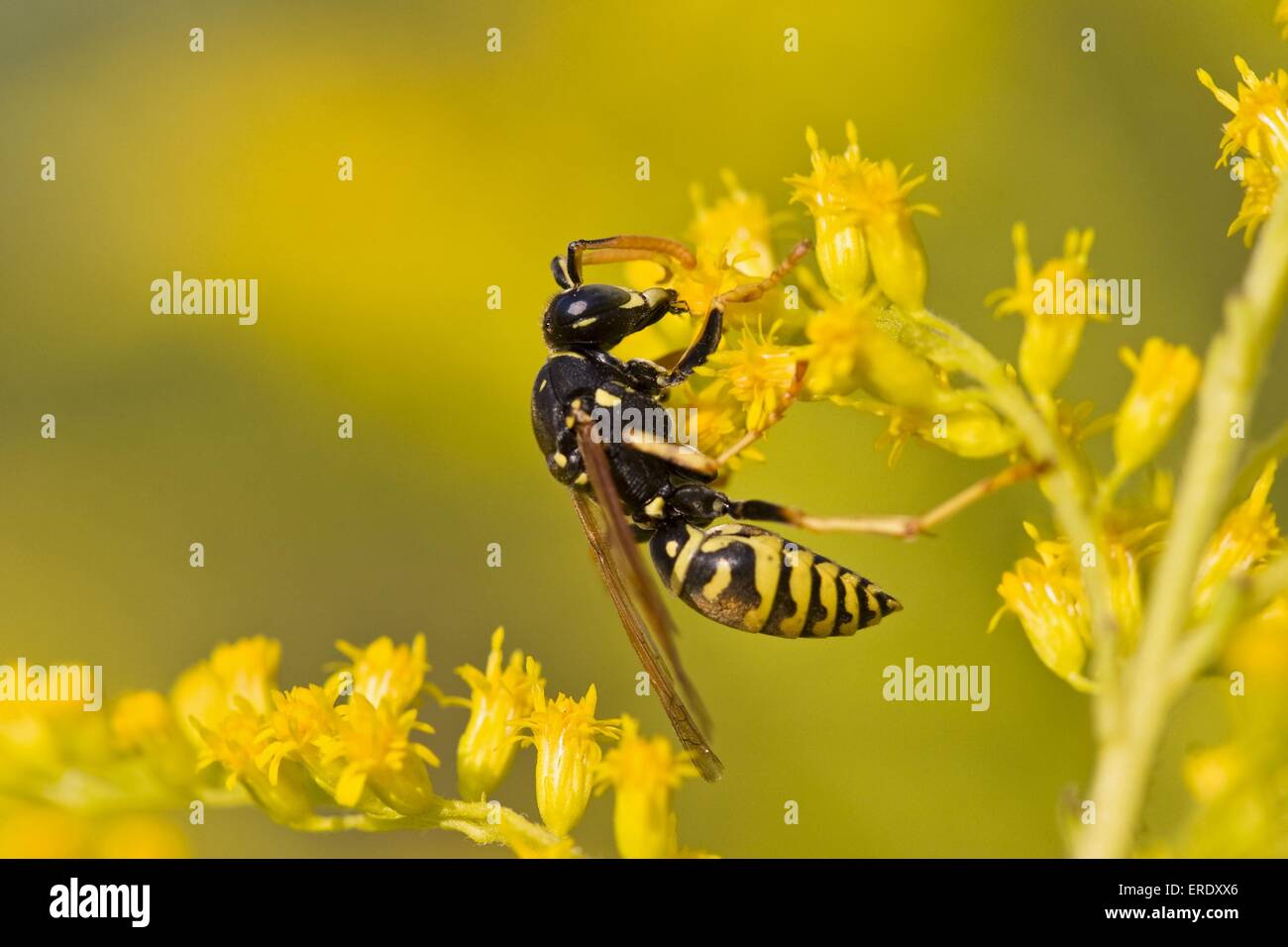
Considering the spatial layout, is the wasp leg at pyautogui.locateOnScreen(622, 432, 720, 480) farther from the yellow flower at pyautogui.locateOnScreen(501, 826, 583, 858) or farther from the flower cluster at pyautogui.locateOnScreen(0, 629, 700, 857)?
the yellow flower at pyautogui.locateOnScreen(501, 826, 583, 858)

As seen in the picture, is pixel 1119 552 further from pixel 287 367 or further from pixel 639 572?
pixel 287 367

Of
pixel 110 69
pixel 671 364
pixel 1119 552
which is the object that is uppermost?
pixel 110 69

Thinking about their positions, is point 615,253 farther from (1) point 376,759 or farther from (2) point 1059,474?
(2) point 1059,474

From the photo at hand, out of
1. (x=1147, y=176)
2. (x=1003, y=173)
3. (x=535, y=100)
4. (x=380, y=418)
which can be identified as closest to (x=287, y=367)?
(x=380, y=418)

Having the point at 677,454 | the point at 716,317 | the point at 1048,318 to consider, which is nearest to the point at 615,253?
the point at 716,317

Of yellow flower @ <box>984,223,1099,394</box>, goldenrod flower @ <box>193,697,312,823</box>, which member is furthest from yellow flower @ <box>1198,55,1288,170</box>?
goldenrod flower @ <box>193,697,312,823</box>

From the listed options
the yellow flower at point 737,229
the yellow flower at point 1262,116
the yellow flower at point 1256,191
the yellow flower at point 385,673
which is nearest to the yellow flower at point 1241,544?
the yellow flower at point 1256,191
